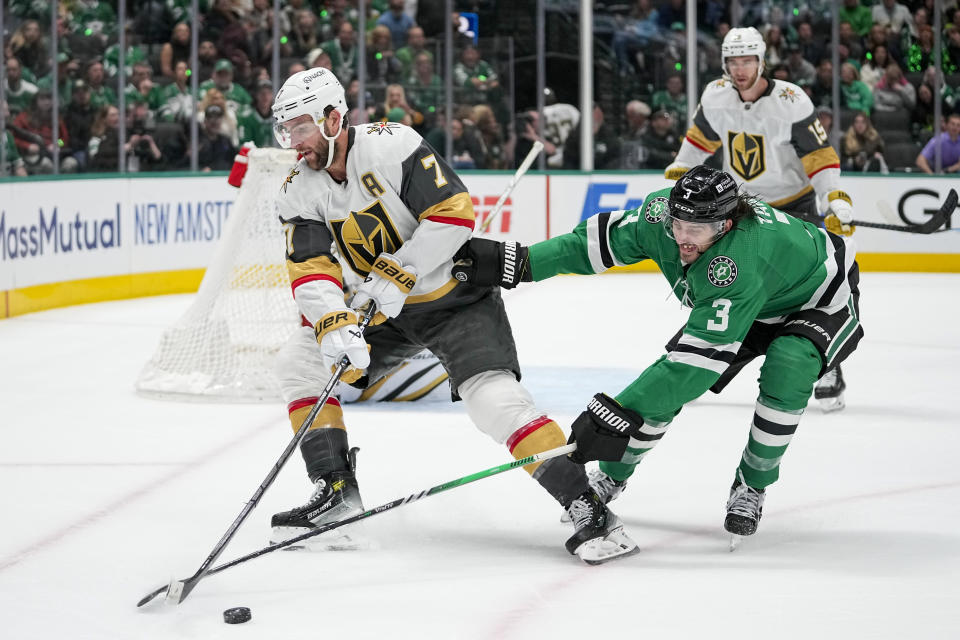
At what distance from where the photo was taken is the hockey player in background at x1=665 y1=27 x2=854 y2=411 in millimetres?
4633

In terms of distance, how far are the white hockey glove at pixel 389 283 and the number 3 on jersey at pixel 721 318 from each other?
2.14ft

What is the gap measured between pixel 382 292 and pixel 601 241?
518 mm

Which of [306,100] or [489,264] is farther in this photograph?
[489,264]

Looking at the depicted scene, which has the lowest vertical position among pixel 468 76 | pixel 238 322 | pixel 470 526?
pixel 470 526

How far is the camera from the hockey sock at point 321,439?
3.06 m

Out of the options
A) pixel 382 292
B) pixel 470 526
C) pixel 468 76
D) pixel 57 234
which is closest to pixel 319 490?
pixel 470 526

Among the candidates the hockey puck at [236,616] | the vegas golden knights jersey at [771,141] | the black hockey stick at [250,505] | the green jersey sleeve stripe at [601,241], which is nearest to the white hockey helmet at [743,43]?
the vegas golden knights jersey at [771,141]

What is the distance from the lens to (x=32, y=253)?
6.98 meters

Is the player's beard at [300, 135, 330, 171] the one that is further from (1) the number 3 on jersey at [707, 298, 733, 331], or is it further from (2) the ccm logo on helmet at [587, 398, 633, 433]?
(1) the number 3 on jersey at [707, 298, 733, 331]

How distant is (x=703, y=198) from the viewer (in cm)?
270

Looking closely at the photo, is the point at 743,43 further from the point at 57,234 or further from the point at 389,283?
the point at 57,234

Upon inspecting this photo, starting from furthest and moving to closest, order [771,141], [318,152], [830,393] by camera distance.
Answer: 1. [771,141]
2. [830,393]
3. [318,152]

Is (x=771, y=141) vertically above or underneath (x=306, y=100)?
underneath

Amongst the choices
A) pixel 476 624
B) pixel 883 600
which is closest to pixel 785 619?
pixel 883 600
